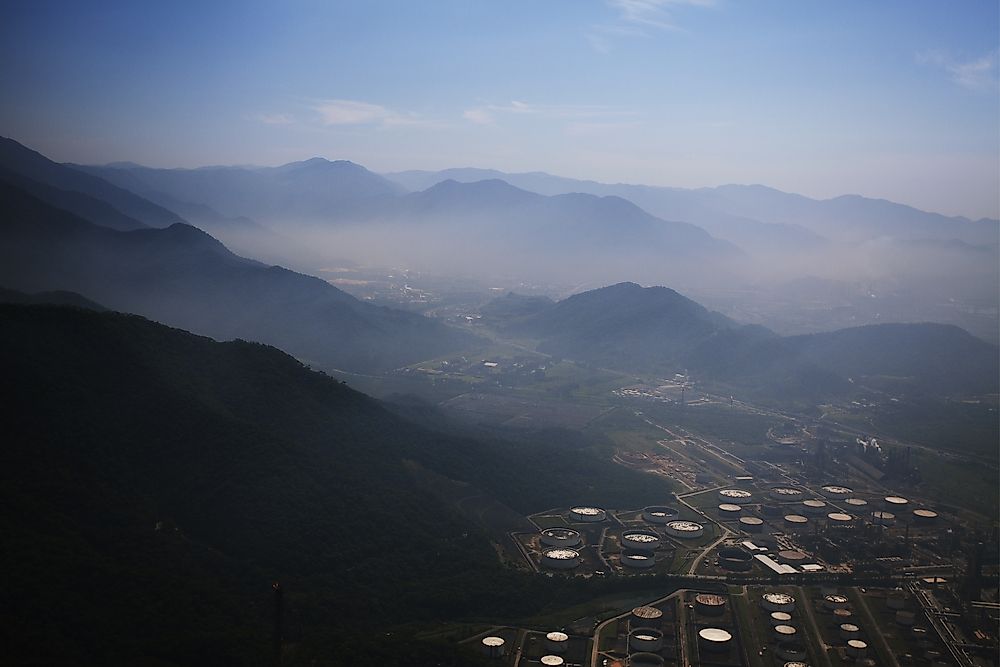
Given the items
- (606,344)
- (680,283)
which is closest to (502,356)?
(606,344)

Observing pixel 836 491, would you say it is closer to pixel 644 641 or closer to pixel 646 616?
pixel 646 616

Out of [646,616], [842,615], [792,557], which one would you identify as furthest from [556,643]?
[792,557]

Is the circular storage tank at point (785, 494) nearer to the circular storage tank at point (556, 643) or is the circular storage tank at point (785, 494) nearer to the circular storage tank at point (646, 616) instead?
the circular storage tank at point (646, 616)

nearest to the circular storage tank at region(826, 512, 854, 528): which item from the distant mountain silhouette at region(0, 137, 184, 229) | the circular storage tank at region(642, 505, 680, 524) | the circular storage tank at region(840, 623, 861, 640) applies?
the circular storage tank at region(642, 505, 680, 524)

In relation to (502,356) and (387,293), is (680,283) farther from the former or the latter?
(502,356)

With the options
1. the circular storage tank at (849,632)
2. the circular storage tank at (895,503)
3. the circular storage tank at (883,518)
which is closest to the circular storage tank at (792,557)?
the circular storage tank at (849,632)

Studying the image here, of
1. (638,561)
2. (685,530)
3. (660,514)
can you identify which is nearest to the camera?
(638,561)
